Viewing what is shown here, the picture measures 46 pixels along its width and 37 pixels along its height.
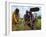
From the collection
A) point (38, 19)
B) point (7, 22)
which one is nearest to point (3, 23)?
point (7, 22)

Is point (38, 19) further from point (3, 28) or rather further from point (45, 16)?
point (3, 28)

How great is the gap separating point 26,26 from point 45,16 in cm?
22

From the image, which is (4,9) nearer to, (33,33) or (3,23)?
(3,23)

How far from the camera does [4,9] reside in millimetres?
1031

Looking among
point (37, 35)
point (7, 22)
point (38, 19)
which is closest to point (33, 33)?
point (37, 35)

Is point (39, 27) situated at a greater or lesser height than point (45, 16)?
lesser

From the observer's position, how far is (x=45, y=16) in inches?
43.3

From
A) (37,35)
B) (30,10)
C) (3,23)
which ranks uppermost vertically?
(30,10)

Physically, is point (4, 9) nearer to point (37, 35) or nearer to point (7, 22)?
point (7, 22)

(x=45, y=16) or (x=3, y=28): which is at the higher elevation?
(x=45, y=16)

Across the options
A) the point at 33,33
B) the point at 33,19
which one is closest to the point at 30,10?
the point at 33,19

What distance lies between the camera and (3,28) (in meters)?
1.03

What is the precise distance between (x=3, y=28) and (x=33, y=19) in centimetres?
30

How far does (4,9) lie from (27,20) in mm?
245
